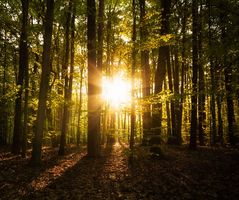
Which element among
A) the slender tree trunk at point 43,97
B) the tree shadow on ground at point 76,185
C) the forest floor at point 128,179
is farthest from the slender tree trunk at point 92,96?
the slender tree trunk at point 43,97

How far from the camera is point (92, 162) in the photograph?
1161 centimetres

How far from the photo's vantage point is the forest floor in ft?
22.6

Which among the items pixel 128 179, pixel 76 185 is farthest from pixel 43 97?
pixel 128 179

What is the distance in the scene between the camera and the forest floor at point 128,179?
689 centimetres

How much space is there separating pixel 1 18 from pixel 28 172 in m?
11.0

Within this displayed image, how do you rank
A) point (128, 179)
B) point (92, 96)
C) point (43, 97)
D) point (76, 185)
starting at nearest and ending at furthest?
point (76, 185)
point (128, 179)
point (43, 97)
point (92, 96)

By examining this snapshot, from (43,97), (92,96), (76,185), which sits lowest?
(76,185)

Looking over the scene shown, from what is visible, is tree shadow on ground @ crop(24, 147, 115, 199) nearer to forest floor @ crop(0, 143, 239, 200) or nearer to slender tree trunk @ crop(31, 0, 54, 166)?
forest floor @ crop(0, 143, 239, 200)

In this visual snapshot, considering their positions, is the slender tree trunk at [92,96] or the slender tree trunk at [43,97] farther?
→ the slender tree trunk at [92,96]

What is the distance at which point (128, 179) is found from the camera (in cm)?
848

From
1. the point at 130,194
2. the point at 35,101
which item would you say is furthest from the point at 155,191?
the point at 35,101

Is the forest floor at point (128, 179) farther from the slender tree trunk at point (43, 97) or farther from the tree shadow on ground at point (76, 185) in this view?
the slender tree trunk at point (43, 97)

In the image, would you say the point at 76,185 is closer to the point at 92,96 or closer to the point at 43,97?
the point at 43,97

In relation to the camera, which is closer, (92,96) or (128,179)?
(128,179)
